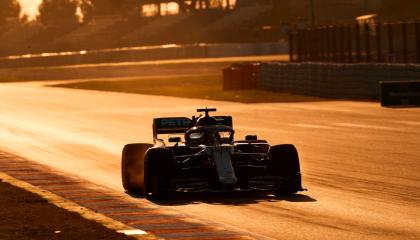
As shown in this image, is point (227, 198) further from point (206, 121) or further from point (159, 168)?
point (206, 121)

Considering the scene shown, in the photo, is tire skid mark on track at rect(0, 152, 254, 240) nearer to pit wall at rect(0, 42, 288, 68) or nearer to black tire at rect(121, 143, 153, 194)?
black tire at rect(121, 143, 153, 194)

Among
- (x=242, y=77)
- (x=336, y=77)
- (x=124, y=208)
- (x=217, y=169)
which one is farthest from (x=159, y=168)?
(x=242, y=77)

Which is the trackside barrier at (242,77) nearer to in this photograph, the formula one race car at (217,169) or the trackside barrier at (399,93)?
the trackside barrier at (399,93)

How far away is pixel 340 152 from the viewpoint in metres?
22.8

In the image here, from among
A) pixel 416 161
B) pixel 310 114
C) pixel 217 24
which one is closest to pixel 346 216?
pixel 416 161

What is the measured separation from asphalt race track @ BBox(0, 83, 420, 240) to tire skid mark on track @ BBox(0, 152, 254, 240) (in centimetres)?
38

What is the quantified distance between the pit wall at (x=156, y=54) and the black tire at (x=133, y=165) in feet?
317

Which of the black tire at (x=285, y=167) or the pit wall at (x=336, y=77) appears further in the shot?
the pit wall at (x=336, y=77)

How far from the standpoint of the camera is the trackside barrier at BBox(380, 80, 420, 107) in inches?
1526

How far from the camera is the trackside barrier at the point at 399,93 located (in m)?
38.8

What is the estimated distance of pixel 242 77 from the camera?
56.4 m

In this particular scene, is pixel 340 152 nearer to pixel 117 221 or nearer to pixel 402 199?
pixel 402 199

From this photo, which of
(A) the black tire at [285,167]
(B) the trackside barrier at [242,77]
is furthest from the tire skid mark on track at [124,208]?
(B) the trackside barrier at [242,77]

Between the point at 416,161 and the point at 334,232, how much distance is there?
333 inches
